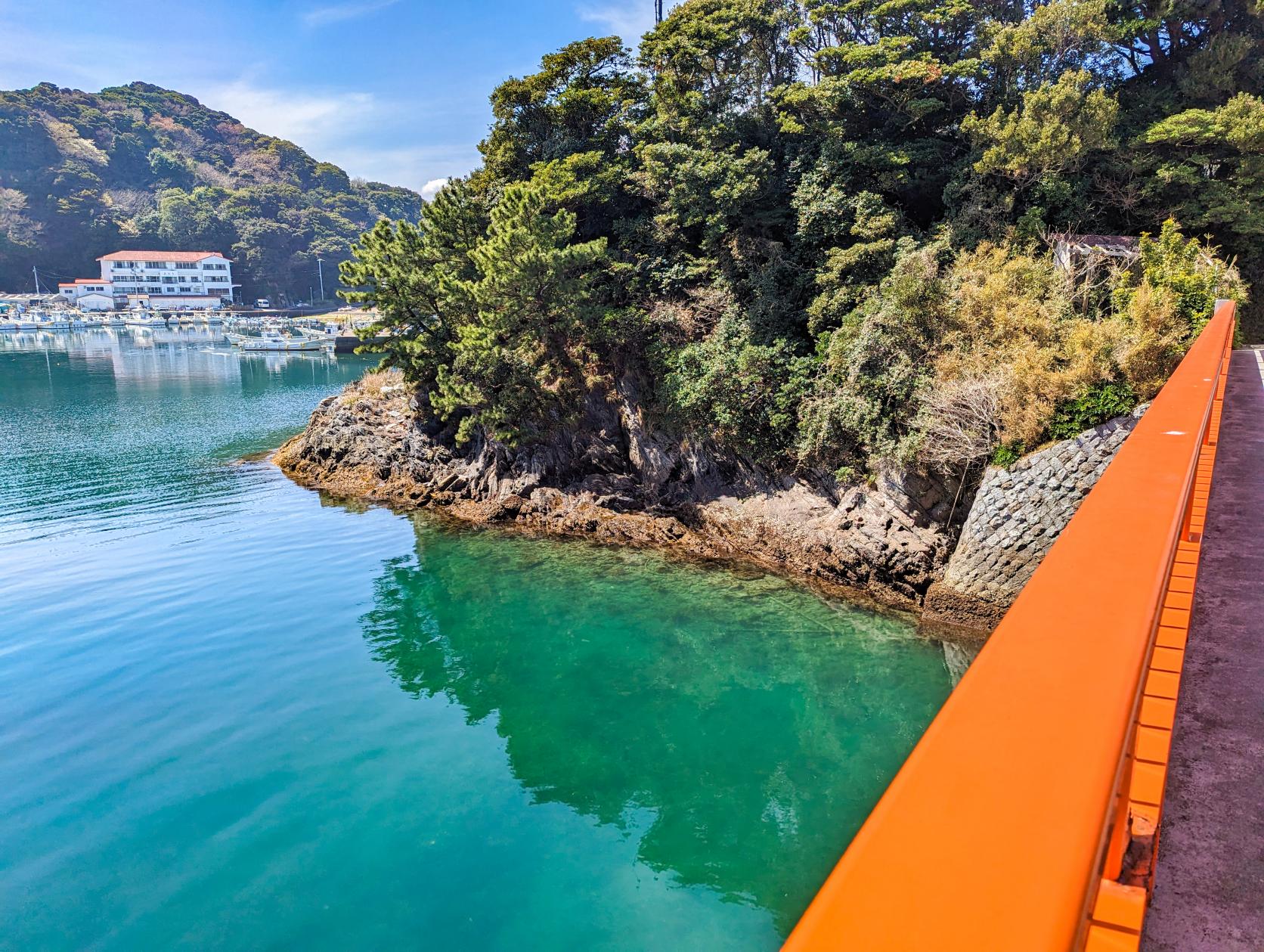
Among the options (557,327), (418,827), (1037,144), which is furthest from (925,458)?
(418,827)

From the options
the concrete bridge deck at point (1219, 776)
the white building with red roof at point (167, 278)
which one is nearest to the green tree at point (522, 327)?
the concrete bridge deck at point (1219, 776)

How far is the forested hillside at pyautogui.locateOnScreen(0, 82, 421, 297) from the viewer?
336ft

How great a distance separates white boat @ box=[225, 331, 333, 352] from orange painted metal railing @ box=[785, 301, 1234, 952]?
269 feet

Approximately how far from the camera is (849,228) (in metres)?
20.3

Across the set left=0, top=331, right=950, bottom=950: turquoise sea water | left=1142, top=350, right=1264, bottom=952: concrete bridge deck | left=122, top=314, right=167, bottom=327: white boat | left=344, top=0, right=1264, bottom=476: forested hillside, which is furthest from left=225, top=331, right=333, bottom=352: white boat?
left=1142, top=350, right=1264, bottom=952: concrete bridge deck

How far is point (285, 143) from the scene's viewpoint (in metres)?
141

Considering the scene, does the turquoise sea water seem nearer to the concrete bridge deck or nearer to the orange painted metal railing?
the concrete bridge deck

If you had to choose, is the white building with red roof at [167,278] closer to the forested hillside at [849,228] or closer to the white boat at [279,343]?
the white boat at [279,343]

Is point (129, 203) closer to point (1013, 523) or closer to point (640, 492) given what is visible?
point (640, 492)

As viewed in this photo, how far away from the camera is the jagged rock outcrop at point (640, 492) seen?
1658cm

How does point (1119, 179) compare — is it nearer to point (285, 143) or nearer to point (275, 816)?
point (275, 816)

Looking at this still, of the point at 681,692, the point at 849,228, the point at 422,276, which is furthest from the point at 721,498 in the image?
the point at 422,276

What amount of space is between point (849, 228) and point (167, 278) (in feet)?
383

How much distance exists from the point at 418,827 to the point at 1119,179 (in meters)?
25.0
